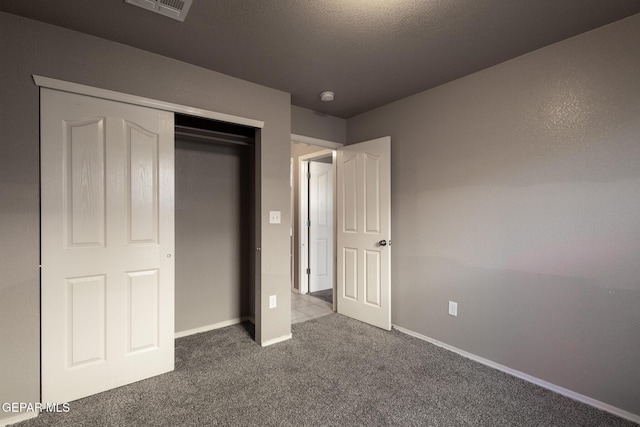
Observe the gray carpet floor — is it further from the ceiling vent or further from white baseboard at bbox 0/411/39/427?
the ceiling vent

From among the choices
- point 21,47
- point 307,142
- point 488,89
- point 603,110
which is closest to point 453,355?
point 603,110

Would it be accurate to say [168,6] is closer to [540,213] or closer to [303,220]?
[540,213]

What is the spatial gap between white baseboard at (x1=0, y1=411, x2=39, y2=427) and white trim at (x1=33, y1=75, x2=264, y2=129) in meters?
2.01

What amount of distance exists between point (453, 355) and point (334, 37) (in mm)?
2754

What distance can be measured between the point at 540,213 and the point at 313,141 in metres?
2.30

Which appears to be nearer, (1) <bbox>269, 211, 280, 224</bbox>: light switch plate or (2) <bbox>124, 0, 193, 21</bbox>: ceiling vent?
(2) <bbox>124, 0, 193, 21</bbox>: ceiling vent

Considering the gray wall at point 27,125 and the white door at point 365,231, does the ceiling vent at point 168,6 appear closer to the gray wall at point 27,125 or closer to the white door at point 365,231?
the gray wall at point 27,125

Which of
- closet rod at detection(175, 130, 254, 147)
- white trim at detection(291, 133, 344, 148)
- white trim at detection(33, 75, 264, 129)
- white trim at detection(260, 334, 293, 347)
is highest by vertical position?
white trim at detection(291, 133, 344, 148)

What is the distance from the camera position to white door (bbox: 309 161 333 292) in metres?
4.71

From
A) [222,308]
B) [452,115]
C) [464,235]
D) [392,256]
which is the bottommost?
[222,308]

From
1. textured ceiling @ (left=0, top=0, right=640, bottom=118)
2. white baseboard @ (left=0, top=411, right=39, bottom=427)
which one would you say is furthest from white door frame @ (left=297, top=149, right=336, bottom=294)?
white baseboard @ (left=0, top=411, right=39, bottom=427)

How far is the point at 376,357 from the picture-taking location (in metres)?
2.50

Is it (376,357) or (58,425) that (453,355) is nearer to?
(376,357)

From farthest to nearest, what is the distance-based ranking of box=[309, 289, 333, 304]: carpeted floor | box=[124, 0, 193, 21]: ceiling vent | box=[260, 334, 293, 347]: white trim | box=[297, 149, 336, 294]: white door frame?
box=[297, 149, 336, 294]: white door frame < box=[309, 289, 333, 304]: carpeted floor < box=[260, 334, 293, 347]: white trim < box=[124, 0, 193, 21]: ceiling vent
